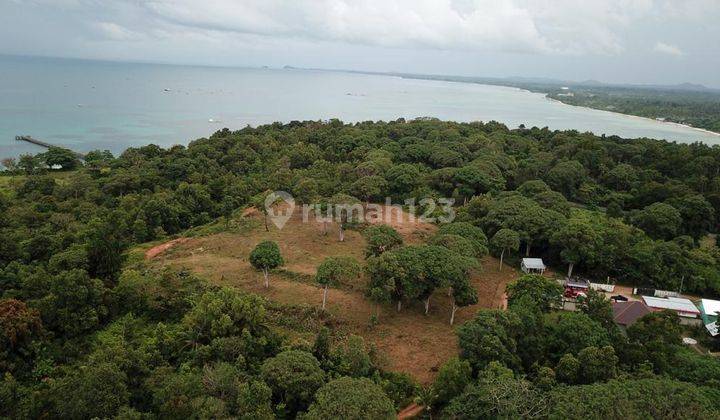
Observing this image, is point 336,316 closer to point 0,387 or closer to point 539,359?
point 539,359

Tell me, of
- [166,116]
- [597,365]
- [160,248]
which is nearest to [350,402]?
[597,365]

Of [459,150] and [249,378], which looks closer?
[249,378]

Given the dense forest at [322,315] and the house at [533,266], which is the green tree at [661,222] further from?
the house at [533,266]

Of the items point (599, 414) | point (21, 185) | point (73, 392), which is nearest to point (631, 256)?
point (599, 414)

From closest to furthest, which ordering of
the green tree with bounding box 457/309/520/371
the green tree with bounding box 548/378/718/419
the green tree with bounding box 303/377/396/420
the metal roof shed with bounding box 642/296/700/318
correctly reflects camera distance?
the green tree with bounding box 548/378/718/419 < the green tree with bounding box 303/377/396/420 < the green tree with bounding box 457/309/520/371 < the metal roof shed with bounding box 642/296/700/318

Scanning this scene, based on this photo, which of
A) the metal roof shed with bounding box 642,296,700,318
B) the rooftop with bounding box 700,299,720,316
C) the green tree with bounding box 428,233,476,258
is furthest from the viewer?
the green tree with bounding box 428,233,476,258

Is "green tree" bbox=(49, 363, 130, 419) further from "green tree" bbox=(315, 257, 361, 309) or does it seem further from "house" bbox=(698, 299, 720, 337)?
"house" bbox=(698, 299, 720, 337)

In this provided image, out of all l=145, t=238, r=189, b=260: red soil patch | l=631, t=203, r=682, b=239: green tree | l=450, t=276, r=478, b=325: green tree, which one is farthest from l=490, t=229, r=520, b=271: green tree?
l=145, t=238, r=189, b=260: red soil patch

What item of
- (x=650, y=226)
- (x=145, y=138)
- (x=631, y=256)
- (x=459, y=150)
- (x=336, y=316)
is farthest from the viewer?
(x=145, y=138)
